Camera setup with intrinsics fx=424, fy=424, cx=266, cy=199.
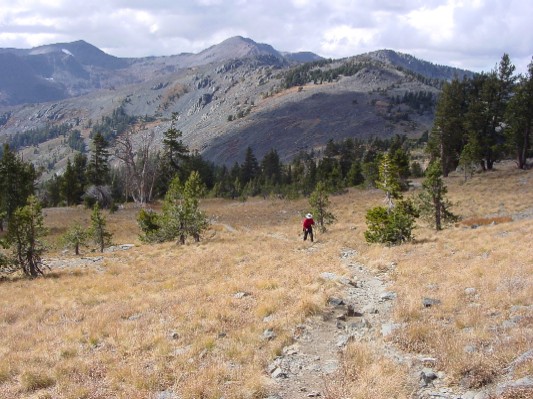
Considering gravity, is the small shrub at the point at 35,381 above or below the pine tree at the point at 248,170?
below

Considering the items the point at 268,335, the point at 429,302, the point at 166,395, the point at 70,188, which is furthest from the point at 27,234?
the point at 70,188

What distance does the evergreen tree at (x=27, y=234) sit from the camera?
22.3 m

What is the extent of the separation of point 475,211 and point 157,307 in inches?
1249

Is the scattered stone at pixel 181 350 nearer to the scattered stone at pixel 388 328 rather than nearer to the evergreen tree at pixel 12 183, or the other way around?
the scattered stone at pixel 388 328

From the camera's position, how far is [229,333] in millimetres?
10250

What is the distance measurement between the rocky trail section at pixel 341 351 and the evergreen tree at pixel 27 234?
17.4 metres

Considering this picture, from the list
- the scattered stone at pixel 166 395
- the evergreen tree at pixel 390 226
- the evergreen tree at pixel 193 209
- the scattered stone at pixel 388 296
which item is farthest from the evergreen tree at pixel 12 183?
the scattered stone at pixel 166 395

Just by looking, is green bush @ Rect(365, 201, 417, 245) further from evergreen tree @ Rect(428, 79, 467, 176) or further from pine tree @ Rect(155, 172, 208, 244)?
evergreen tree @ Rect(428, 79, 467, 176)

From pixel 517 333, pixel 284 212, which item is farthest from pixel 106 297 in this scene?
pixel 284 212

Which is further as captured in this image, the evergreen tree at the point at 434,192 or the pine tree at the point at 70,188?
the pine tree at the point at 70,188

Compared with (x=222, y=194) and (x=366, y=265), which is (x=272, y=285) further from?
(x=222, y=194)

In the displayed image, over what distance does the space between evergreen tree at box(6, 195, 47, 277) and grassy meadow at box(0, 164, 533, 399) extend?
4.32 feet

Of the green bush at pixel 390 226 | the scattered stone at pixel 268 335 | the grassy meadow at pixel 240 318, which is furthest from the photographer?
the green bush at pixel 390 226

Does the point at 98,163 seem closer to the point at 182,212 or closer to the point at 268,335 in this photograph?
the point at 182,212
